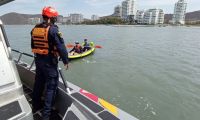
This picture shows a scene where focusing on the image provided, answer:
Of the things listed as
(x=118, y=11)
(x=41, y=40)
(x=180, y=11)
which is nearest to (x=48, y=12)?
(x=41, y=40)

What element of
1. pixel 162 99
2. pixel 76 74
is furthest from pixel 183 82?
pixel 76 74

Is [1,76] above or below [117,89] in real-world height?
above

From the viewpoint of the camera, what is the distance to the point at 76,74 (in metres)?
11.9

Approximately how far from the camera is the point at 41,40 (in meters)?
3.04

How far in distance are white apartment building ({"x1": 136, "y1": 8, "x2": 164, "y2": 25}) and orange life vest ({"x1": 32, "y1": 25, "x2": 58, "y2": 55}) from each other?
14532cm

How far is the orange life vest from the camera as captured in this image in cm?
296

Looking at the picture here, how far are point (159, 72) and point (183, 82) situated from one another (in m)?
2.06

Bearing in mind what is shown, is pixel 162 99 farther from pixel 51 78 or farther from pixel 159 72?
pixel 51 78

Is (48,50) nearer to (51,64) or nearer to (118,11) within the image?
(51,64)

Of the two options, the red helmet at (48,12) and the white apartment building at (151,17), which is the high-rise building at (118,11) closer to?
the white apartment building at (151,17)

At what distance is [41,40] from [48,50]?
0.67ft

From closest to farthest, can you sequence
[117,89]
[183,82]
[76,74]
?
[117,89], [183,82], [76,74]

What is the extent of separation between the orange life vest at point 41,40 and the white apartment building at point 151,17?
5721 inches

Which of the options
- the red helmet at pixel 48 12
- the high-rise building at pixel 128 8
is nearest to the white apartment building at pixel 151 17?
the high-rise building at pixel 128 8
